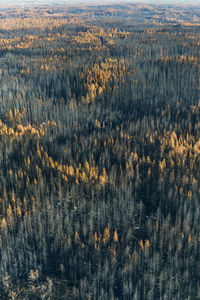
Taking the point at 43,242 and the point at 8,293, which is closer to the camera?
the point at 8,293

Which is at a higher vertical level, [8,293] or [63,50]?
[63,50]

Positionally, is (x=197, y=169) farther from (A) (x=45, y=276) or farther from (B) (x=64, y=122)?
(B) (x=64, y=122)

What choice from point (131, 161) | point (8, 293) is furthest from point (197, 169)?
point (8, 293)

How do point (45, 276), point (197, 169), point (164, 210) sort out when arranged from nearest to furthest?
point (45, 276) < point (164, 210) < point (197, 169)

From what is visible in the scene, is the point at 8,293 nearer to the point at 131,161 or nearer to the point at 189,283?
the point at 189,283

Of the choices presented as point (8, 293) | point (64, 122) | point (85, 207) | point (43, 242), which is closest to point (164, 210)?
point (85, 207)

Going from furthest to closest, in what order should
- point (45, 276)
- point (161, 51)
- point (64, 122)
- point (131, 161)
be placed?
1. point (161, 51)
2. point (64, 122)
3. point (131, 161)
4. point (45, 276)

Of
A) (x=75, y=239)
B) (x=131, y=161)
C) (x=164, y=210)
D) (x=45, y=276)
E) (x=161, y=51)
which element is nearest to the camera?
(x=45, y=276)

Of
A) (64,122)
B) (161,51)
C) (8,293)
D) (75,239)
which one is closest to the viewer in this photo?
(8,293)

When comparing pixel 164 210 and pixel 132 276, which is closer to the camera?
pixel 132 276
